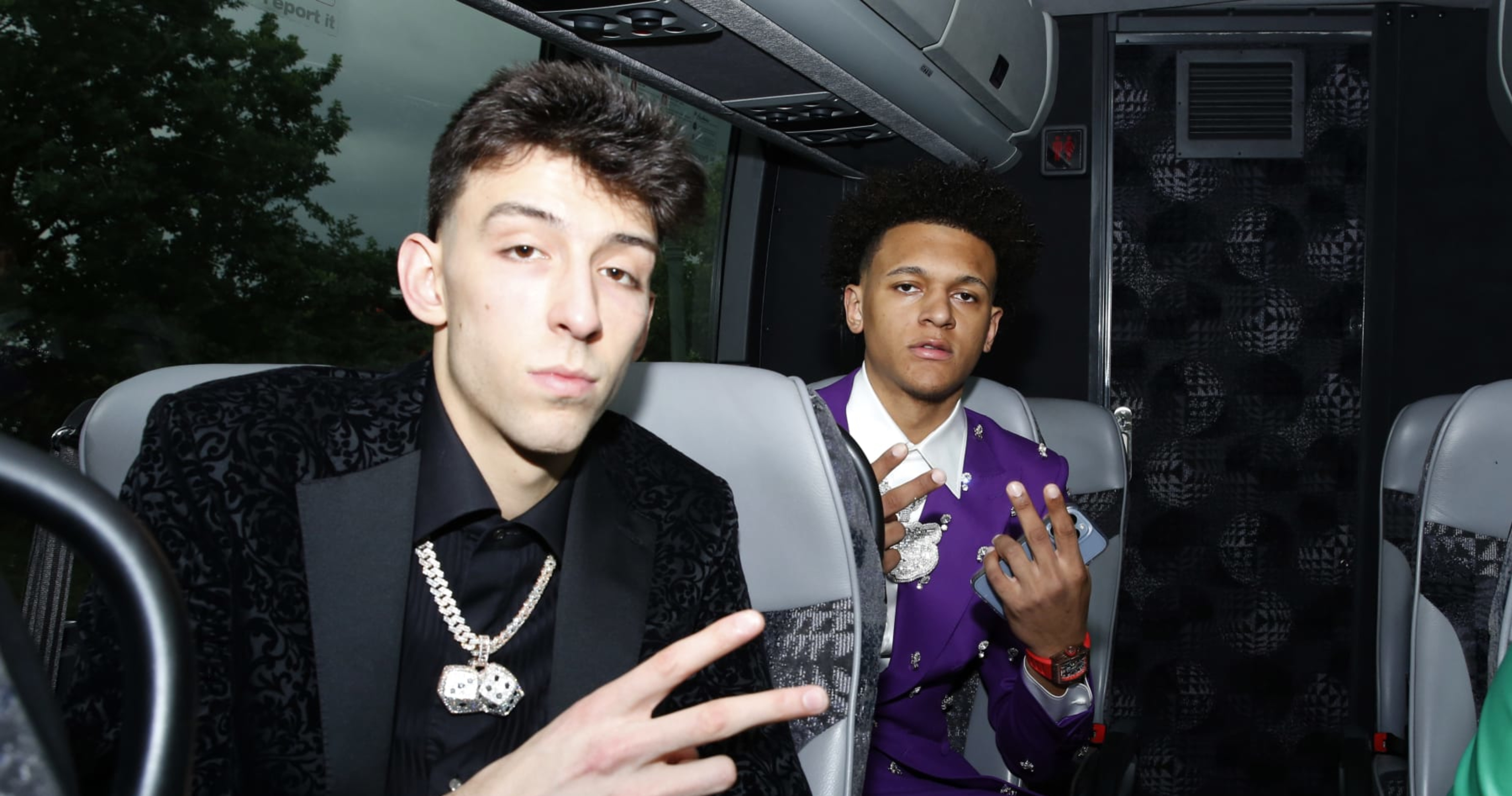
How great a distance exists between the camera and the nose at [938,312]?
2369 mm

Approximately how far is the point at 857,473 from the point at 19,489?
4.22ft

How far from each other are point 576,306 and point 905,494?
3.06 feet

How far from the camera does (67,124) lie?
84.0 inches

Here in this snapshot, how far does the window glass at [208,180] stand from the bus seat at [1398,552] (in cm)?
202

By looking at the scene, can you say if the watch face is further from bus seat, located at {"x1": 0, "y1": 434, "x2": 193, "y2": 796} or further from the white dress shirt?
bus seat, located at {"x1": 0, "y1": 434, "x2": 193, "y2": 796}

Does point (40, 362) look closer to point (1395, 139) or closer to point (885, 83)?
point (885, 83)

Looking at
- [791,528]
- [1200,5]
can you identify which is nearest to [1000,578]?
[791,528]

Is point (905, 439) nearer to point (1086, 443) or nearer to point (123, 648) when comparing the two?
point (1086, 443)

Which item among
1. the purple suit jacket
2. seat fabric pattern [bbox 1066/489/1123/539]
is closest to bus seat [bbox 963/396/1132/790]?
seat fabric pattern [bbox 1066/489/1123/539]

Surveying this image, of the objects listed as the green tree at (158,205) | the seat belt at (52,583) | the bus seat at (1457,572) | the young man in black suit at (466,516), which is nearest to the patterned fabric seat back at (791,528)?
the young man in black suit at (466,516)

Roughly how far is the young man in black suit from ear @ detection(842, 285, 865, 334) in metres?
1.27

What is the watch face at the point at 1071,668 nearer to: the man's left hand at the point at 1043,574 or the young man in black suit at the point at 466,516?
the man's left hand at the point at 1043,574

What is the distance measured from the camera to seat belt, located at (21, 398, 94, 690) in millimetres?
1530

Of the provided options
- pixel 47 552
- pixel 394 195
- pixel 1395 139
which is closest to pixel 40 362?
pixel 47 552
